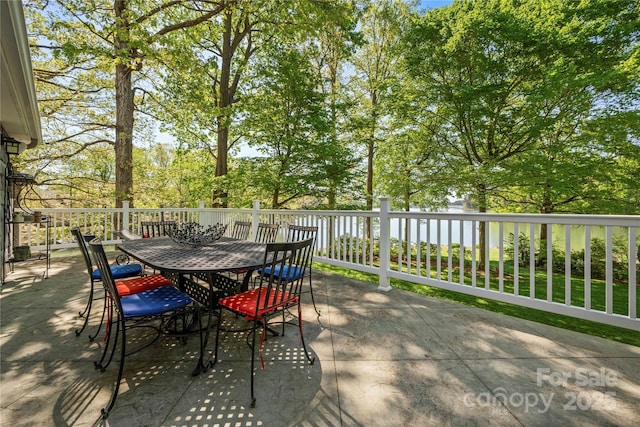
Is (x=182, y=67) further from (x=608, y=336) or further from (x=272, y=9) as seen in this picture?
(x=608, y=336)

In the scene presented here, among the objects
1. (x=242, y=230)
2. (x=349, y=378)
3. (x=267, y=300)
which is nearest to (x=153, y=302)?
(x=267, y=300)

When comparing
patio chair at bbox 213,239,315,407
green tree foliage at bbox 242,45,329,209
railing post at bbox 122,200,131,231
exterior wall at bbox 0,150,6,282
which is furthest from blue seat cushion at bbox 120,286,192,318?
railing post at bbox 122,200,131,231

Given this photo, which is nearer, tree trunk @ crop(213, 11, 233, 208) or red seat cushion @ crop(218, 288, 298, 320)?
red seat cushion @ crop(218, 288, 298, 320)

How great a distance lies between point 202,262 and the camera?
213cm

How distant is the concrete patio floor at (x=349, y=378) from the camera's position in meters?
1.47

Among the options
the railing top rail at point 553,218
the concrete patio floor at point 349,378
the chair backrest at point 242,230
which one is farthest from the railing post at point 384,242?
the chair backrest at point 242,230

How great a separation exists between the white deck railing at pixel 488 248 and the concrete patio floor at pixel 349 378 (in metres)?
0.44

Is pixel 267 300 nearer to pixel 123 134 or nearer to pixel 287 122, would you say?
pixel 287 122

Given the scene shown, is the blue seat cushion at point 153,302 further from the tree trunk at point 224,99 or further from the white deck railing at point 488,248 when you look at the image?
the tree trunk at point 224,99

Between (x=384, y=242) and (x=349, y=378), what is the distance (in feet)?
7.10

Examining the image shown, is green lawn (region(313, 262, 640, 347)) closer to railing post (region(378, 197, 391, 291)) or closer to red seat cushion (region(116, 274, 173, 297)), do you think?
railing post (region(378, 197, 391, 291))

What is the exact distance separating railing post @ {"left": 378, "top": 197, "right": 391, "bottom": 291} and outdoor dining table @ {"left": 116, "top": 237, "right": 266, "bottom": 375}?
5.78ft

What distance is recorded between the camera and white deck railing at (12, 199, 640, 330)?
2.24 meters

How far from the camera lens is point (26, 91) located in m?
2.71
